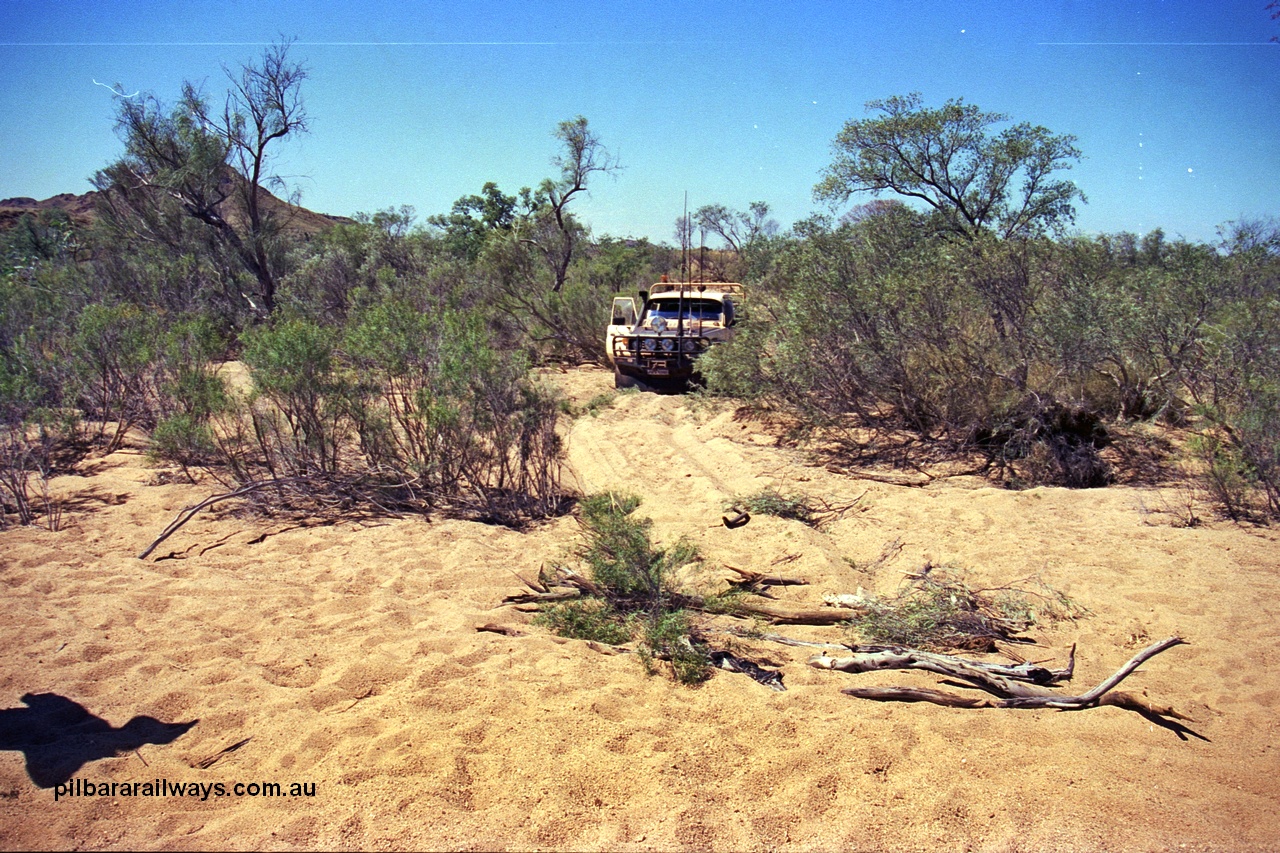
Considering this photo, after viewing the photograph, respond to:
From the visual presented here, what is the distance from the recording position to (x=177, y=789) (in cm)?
270

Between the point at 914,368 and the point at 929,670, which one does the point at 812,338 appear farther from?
the point at 929,670

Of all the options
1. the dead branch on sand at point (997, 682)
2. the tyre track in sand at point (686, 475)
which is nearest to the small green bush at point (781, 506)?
the tyre track in sand at point (686, 475)

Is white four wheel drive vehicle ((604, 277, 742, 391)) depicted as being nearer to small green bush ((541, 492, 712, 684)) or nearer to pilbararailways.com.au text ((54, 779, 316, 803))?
small green bush ((541, 492, 712, 684))

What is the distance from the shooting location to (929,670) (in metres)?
3.93

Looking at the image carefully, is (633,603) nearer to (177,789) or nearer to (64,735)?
(177,789)

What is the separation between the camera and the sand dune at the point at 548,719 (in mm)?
2637

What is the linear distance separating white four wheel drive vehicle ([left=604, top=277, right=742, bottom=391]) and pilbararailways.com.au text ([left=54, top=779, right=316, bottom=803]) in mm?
10125

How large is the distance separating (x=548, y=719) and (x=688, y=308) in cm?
1136

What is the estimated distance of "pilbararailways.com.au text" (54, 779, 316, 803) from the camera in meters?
2.65

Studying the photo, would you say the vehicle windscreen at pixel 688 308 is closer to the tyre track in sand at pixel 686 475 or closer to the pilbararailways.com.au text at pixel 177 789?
the tyre track in sand at pixel 686 475

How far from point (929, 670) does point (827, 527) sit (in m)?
2.77

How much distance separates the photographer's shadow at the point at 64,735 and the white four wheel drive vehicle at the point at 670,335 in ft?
32.6

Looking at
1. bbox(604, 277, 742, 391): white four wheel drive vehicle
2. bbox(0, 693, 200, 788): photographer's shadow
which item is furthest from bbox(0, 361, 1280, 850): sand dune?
bbox(604, 277, 742, 391): white four wheel drive vehicle

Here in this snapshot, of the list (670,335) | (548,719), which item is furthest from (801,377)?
(548,719)
